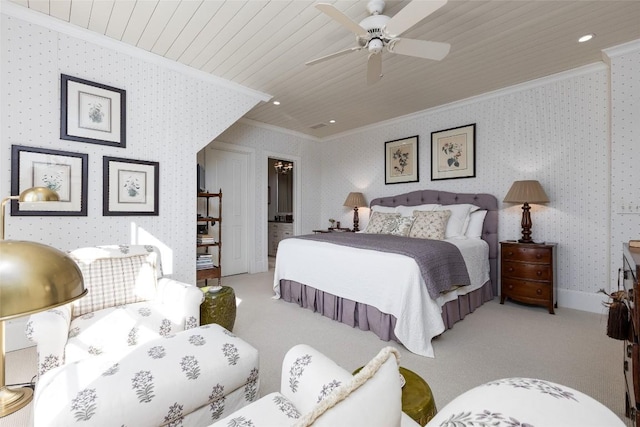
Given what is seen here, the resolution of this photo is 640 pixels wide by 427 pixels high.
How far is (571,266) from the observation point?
3.29m

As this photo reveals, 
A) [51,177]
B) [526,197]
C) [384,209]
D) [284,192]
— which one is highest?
[284,192]

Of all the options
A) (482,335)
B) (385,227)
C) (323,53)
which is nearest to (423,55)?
(323,53)

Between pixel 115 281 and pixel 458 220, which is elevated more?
pixel 458 220

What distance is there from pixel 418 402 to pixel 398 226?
285 cm

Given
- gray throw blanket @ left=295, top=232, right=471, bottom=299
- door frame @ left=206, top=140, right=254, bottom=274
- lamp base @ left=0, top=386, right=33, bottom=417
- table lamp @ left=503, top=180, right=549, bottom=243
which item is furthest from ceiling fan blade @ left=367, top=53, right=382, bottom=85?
lamp base @ left=0, top=386, right=33, bottom=417

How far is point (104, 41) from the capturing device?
2678 mm

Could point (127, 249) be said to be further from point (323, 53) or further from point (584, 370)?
point (584, 370)

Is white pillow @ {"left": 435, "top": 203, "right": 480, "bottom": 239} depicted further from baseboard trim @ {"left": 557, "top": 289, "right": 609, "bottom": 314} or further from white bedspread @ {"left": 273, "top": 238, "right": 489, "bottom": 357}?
baseboard trim @ {"left": 557, "top": 289, "right": 609, "bottom": 314}

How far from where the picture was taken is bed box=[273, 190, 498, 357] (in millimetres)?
2299

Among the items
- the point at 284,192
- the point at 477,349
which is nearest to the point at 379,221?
the point at 477,349

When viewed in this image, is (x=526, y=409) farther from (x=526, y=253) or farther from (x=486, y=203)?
(x=486, y=203)

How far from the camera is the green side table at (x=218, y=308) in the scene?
7.71 feet

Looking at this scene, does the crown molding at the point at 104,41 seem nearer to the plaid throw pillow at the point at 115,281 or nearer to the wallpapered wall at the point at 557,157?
the plaid throw pillow at the point at 115,281

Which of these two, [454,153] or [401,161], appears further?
[401,161]
